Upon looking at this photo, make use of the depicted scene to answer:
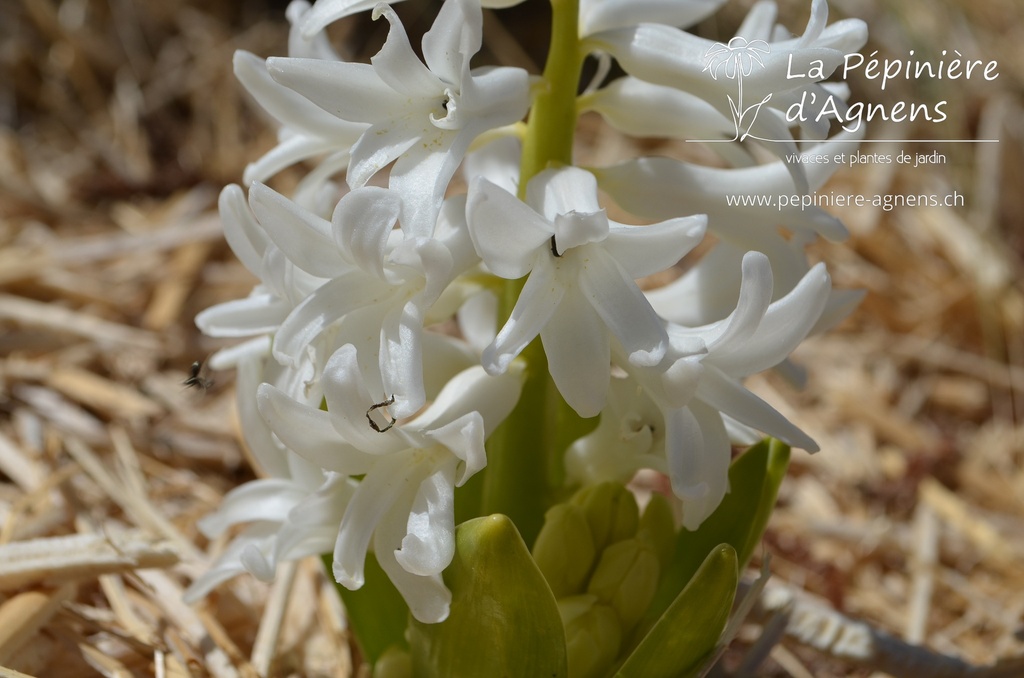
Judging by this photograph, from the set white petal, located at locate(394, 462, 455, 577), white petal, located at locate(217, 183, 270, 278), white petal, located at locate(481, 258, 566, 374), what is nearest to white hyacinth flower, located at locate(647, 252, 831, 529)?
white petal, located at locate(481, 258, 566, 374)

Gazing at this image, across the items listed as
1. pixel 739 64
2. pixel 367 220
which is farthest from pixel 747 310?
pixel 367 220

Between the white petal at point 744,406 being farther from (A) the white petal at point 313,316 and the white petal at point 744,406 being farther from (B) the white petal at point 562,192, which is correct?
(A) the white petal at point 313,316

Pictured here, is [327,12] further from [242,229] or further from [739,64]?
Result: [739,64]

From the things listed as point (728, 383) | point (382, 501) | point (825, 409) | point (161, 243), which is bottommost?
point (825, 409)

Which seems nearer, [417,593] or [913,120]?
[417,593]

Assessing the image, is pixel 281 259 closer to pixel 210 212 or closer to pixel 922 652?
pixel 922 652

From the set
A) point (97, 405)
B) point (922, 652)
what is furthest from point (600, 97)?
point (97, 405)
